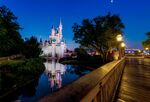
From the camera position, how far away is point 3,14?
33.3 m

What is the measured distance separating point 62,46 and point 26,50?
10927cm

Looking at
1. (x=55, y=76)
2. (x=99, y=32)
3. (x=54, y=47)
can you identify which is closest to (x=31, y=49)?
(x=55, y=76)

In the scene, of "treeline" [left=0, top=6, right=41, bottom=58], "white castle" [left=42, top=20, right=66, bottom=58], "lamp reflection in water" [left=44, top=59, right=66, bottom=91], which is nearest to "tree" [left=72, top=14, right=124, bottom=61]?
"lamp reflection in water" [left=44, top=59, right=66, bottom=91]

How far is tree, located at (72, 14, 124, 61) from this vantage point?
153 ft

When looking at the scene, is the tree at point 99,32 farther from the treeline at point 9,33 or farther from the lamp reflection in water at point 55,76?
the treeline at point 9,33

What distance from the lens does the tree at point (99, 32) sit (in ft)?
153

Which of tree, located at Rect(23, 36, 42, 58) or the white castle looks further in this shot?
the white castle

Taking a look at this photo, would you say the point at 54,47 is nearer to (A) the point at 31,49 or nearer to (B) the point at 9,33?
(A) the point at 31,49

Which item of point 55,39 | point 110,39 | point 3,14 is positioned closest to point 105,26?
point 110,39

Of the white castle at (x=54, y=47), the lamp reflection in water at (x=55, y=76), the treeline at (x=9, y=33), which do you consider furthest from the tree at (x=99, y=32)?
the white castle at (x=54, y=47)

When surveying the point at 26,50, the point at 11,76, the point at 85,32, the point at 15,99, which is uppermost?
the point at 85,32

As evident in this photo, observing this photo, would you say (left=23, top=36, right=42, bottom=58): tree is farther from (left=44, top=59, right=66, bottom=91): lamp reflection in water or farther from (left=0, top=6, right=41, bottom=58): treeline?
(left=44, top=59, right=66, bottom=91): lamp reflection in water

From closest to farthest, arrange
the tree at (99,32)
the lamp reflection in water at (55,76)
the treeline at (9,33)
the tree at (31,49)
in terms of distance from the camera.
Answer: the treeline at (9,33) < the lamp reflection in water at (55,76) < the tree at (99,32) < the tree at (31,49)

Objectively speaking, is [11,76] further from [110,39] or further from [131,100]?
[131,100]
